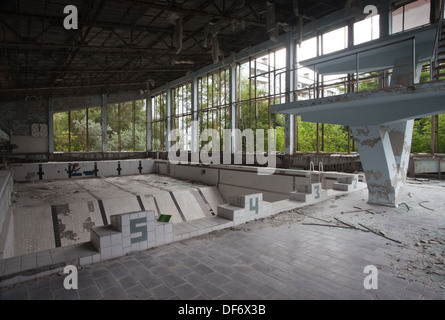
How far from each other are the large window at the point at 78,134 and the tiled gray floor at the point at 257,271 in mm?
20830

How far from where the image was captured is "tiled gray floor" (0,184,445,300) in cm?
283

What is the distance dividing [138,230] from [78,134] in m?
25.1

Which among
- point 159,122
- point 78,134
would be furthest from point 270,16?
point 78,134

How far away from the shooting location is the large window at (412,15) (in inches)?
361

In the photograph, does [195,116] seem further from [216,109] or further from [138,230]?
[138,230]

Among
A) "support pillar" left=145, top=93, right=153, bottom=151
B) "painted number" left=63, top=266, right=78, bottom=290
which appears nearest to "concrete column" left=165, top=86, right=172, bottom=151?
"support pillar" left=145, top=93, right=153, bottom=151

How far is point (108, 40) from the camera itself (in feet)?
46.3

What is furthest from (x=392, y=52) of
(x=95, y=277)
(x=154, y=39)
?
(x=154, y=39)

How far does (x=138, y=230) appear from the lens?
400 centimetres

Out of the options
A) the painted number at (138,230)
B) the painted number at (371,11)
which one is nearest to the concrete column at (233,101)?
the painted number at (371,11)

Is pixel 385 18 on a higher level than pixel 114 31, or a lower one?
lower

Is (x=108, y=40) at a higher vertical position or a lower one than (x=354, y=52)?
higher
